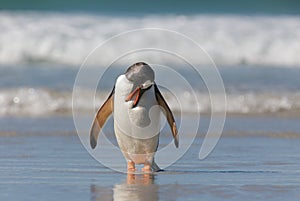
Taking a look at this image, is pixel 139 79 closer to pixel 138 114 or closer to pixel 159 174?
pixel 138 114

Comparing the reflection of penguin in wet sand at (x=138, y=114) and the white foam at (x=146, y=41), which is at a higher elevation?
Answer: the white foam at (x=146, y=41)

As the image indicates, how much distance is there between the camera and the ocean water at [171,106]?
5898mm

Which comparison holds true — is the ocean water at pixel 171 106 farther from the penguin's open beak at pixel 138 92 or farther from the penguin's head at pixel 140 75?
the penguin's head at pixel 140 75

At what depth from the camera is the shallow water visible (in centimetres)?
558

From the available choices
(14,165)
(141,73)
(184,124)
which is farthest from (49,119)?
(141,73)

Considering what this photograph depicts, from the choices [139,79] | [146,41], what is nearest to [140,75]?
[139,79]

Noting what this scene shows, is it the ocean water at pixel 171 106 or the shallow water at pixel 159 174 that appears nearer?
the shallow water at pixel 159 174

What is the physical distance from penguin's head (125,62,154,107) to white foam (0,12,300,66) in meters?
9.26

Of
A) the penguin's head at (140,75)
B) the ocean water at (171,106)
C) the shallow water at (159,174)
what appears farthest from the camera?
the penguin's head at (140,75)

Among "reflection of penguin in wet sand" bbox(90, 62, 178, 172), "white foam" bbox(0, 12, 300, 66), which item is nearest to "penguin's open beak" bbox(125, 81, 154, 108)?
"reflection of penguin in wet sand" bbox(90, 62, 178, 172)

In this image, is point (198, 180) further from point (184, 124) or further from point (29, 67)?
point (29, 67)

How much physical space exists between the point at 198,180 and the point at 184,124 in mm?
3322

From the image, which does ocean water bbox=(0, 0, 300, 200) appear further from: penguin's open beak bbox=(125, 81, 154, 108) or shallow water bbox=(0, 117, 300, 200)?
penguin's open beak bbox=(125, 81, 154, 108)

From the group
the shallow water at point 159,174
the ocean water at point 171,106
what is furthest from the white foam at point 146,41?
the shallow water at point 159,174
